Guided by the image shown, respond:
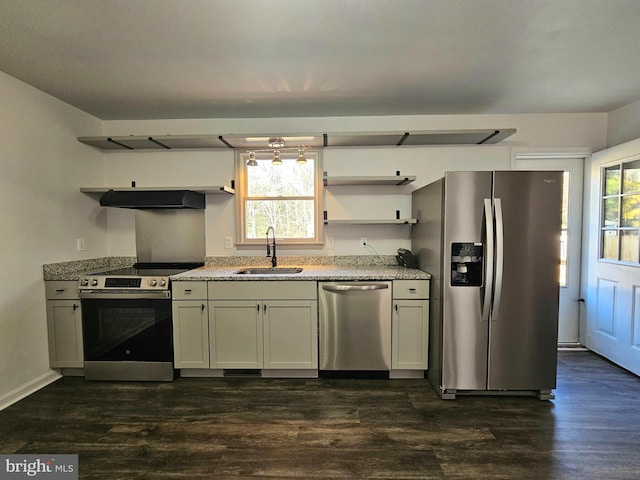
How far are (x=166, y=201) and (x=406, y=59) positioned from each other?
2318 mm

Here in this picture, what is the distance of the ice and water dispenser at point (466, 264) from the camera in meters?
2.39

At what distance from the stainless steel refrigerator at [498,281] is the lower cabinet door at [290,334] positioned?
106cm

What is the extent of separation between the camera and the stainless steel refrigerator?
7.64ft

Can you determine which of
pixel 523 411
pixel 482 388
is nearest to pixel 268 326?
pixel 482 388

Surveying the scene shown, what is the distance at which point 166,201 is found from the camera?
2.88 m

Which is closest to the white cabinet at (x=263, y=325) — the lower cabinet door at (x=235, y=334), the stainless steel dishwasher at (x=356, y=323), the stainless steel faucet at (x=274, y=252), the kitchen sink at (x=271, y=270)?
the lower cabinet door at (x=235, y=334)

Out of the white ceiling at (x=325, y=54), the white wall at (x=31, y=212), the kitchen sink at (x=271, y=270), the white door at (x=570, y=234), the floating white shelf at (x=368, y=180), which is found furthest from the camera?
the white door at (x=570, y=234)

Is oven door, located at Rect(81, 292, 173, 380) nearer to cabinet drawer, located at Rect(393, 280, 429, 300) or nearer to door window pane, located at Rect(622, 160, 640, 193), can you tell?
cabinet drawer, located at Rect(393, 280, 429, 300)

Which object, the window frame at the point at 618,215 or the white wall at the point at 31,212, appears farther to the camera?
the window frame at the point at 618,215

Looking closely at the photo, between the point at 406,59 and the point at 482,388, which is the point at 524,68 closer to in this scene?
the point at 406,59

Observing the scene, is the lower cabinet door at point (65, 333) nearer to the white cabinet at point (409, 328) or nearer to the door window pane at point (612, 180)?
the white cabinet at point (409, 328)

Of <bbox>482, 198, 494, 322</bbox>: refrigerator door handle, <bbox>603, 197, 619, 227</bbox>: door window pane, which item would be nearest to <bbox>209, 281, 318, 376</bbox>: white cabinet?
<bbox>482, 198, 494, 322</bbox>: refrigerator door handle

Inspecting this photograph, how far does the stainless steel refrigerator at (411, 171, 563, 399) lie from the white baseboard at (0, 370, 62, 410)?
11.0 ft

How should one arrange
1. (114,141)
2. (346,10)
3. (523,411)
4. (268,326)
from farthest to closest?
(114,141)
(268,326)
(523,411)
(346,10)
